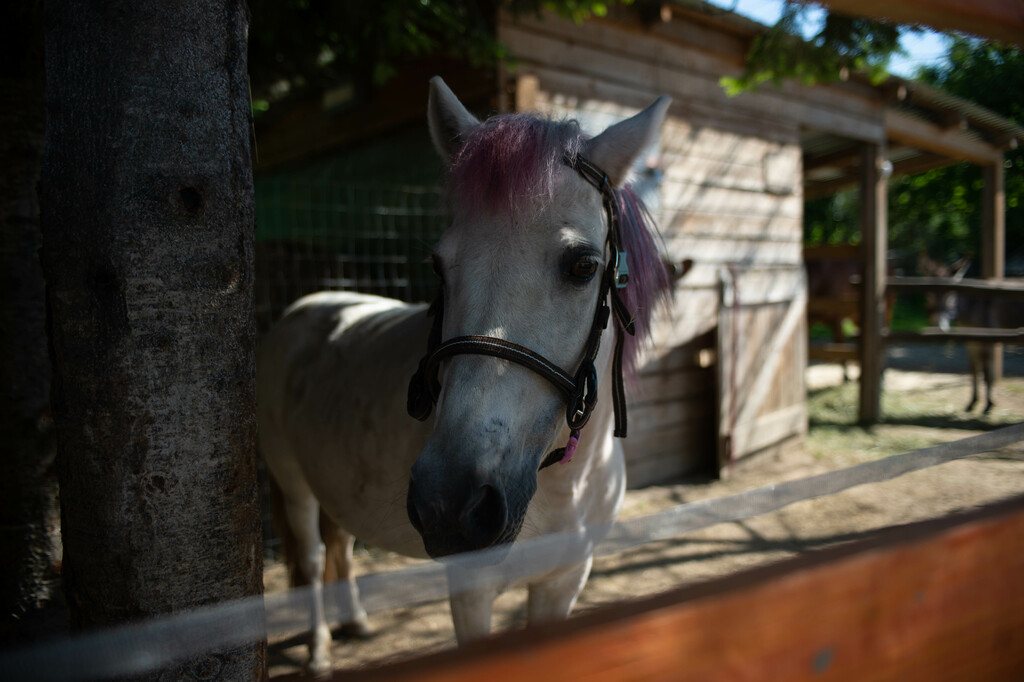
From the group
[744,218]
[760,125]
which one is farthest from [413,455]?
[760,125]

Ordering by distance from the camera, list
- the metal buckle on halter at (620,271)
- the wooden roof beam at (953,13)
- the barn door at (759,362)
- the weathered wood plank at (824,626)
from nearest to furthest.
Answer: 1. the weathered wood plank at (824,626)
2. the wooden roof beam at (953,13)
3. the metal buckle on halter at (620,271)
4. the barn door at (759,362)

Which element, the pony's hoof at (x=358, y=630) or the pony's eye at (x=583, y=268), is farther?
the pony's hoof at (x=358, y=630)

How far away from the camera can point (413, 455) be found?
1.87m

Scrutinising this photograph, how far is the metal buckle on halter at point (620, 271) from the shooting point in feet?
5.10

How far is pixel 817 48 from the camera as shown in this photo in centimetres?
353

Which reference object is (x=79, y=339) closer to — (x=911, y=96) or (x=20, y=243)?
(x=20, y=243)

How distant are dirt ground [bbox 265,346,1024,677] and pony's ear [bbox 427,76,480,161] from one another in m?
1.33

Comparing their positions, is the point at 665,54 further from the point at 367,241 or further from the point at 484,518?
the point at 484,518

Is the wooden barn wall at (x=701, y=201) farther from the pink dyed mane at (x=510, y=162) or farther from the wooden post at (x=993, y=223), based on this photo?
the wooden post at (x=993, y=223)

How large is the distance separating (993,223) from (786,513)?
274 inches

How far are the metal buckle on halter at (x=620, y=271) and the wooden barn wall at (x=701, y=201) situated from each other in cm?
309

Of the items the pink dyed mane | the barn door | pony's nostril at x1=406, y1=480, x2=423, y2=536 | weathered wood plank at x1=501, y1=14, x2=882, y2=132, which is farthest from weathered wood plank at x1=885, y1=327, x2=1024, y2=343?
pony's nostril at x1=406, y1=480, x2=423, y2=536

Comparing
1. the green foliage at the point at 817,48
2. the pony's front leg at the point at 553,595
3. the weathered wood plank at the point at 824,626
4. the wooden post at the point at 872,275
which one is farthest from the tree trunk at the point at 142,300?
the wooden post at the point at 872,275

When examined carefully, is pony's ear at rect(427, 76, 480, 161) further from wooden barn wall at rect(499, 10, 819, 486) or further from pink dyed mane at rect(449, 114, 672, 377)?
wooden barn wall at rect(499, 10, 819, 486)
